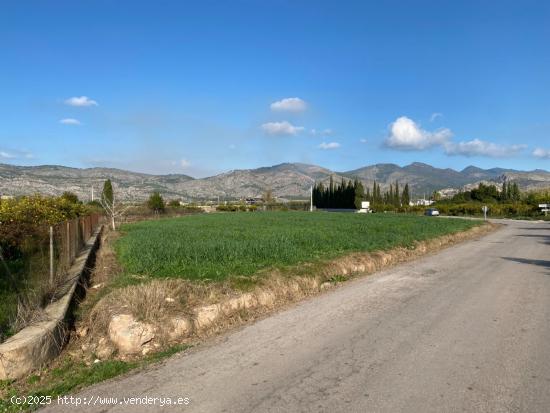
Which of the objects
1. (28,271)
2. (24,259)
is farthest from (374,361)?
(24,259)

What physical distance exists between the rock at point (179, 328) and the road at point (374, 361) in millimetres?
713

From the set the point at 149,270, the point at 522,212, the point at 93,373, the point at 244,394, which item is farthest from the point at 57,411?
the point at 522,212

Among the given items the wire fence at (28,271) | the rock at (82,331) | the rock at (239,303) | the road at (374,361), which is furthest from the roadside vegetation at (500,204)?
the rock at (82,331)

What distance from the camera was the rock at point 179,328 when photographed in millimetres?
7656

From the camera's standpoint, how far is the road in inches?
193

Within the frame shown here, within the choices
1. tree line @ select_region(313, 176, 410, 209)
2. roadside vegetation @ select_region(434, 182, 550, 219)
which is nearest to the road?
roadside vegetation @ select_region(434, 182, 550, 219)

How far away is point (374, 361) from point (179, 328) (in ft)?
11.1

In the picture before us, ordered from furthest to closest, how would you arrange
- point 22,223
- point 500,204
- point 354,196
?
point 354,196 < point 500,204 < point 22,223

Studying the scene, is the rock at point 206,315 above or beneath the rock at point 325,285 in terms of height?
above

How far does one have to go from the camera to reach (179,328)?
25.6ft

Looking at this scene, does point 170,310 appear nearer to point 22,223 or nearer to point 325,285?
point 325,285

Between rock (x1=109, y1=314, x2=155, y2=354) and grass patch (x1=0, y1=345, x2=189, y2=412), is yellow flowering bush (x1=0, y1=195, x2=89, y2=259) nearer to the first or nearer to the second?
rock (x1=109, y1=314, x2=155, y2=354)

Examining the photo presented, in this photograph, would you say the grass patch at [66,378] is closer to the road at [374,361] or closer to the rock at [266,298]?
the road at [374,361]

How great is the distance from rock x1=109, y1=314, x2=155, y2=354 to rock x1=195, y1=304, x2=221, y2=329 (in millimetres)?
978
